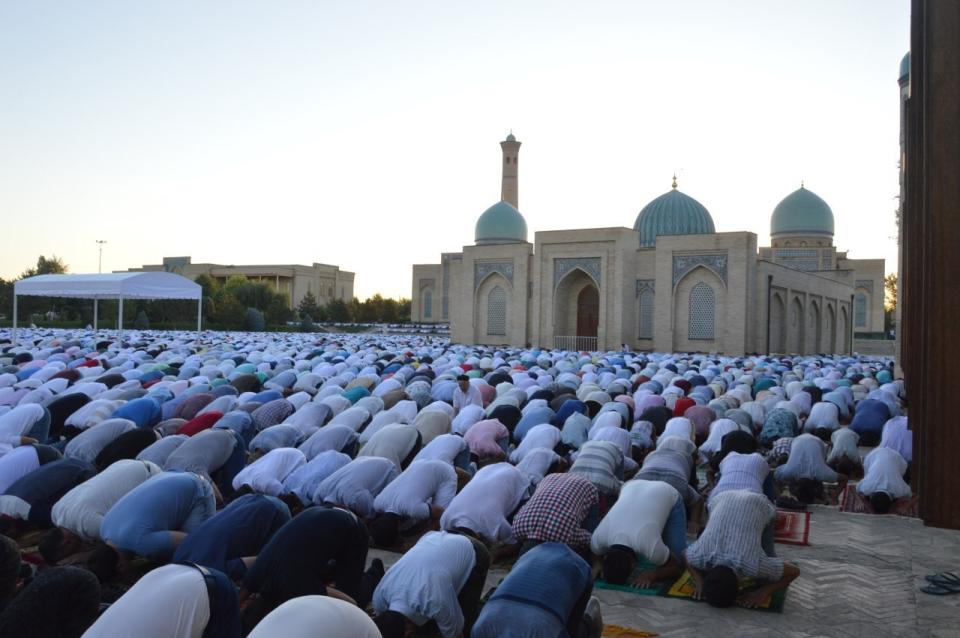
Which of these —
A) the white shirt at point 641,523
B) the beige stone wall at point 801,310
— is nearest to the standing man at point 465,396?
the white shirt at point 641,523

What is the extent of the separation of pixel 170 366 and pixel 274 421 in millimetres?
5290

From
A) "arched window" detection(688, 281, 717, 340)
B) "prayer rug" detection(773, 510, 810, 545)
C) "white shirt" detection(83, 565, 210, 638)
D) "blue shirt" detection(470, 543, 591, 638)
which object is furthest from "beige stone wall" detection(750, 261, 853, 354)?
"white shirt" detection(83, 565, 210, 638)

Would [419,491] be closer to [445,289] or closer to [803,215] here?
[803,215]

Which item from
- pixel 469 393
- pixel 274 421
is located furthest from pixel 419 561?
pixel 469 393

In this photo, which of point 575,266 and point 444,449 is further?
point 575,266

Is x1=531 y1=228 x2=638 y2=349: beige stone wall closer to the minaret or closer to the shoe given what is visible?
the minaret

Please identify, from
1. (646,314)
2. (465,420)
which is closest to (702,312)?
(646,314)

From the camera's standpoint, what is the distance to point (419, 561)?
3.73 meters

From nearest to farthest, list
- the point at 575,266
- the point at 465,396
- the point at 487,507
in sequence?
1. the point at 487,507
2. the point at 465,396
3. the point at 575,266

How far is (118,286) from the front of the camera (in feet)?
64.0

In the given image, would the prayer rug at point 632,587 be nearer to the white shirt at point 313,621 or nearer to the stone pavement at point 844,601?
the stone pavement at point 844,601

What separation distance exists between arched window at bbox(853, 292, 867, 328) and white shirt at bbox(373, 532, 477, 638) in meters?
35.5

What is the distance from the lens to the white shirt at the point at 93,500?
15.5 feet

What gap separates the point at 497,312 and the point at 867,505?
2103cm
